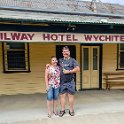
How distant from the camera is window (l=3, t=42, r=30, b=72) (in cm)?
966

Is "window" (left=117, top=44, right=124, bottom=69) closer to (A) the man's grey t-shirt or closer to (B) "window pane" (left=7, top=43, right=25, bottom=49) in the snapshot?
(B) "window pane" (left=7, top=43, right=25, bottom=49)

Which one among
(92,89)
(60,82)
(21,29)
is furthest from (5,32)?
(92,89)

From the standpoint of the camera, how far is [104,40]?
24.8 feet

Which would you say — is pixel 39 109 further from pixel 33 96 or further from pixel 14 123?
pixel 33 96

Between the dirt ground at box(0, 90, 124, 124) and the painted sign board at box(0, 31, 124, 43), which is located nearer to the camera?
the dirt ground at box(0, 90, 124, 124)

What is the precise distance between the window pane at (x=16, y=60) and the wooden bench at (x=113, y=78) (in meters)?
3.70

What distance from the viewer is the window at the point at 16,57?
9664 mm

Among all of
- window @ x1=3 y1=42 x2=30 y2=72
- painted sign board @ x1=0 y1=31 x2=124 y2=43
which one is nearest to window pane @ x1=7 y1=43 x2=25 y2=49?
window @ x1=3 y1=42 x2=30 y2=72

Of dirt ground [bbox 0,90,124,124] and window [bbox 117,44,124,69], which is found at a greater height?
window [bbox 117,44,124,69]

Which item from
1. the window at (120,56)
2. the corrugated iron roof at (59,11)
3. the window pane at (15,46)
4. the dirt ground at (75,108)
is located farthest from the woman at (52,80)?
the window at (120,56)

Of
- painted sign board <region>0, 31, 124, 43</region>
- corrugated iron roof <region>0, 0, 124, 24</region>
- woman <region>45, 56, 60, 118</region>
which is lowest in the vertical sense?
woman <region>45, 56, 60, 118</region>

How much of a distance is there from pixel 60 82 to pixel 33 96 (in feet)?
9.84

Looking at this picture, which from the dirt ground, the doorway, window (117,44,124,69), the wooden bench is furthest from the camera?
window (117,44,124,69)

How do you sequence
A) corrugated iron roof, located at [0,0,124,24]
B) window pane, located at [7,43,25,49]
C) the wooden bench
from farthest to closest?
the wooden bench, window pane, located at [7,43,25,49], corrugated iron roof, located at [0,0,124,24]
